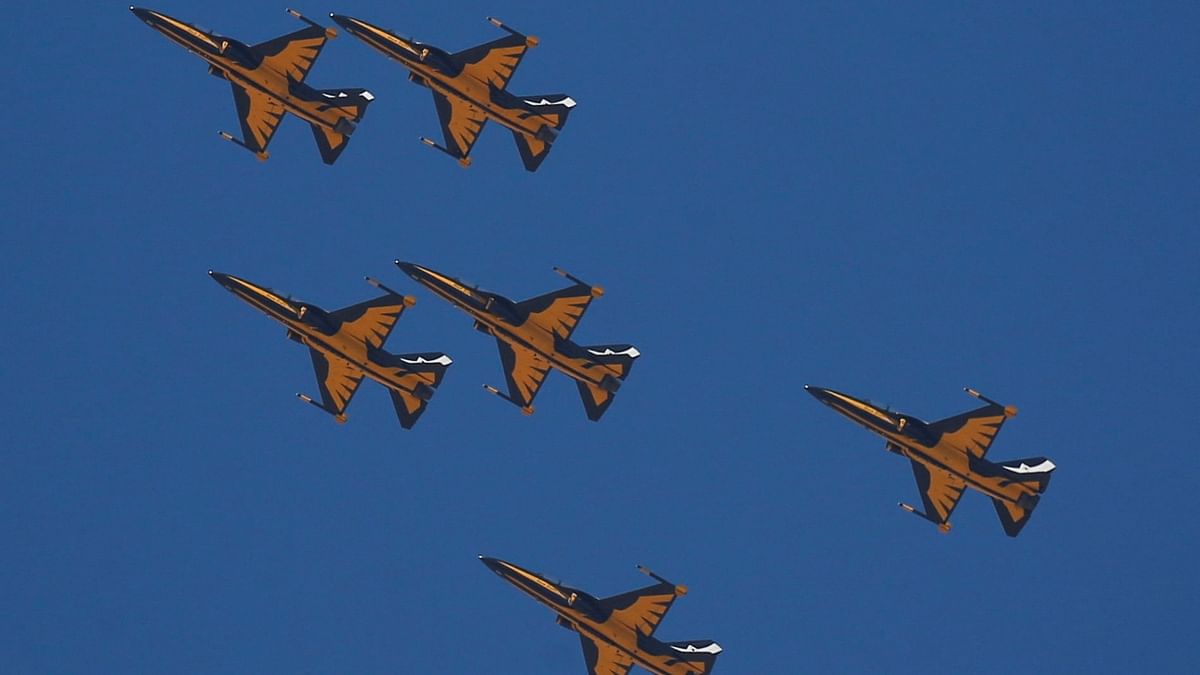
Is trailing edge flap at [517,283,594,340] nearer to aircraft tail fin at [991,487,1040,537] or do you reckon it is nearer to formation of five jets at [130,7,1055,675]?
formation of five jets at [130,7,1055,675]

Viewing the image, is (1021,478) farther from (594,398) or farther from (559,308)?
(559,308)

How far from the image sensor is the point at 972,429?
122 metres

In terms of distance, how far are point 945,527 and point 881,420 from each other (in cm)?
553

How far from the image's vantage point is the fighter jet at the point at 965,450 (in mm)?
122000

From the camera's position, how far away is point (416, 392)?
405 ft

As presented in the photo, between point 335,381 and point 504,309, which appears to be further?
point 335,381

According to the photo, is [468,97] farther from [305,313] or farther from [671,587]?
[671,587]

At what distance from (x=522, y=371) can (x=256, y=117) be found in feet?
45.5

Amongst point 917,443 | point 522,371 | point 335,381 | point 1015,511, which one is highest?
point 917,443

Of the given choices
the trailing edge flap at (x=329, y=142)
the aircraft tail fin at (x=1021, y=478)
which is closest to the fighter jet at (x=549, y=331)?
the trailing edge flap at (x=329, y=142)

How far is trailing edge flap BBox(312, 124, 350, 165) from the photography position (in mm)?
125500

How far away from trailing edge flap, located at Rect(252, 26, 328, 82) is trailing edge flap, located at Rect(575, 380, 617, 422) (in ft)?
50.4

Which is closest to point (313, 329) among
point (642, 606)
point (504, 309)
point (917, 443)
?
point (504, 309)

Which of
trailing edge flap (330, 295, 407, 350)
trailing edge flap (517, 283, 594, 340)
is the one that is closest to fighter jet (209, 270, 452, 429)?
trailing edge flap (330, 295, 407, 350)
